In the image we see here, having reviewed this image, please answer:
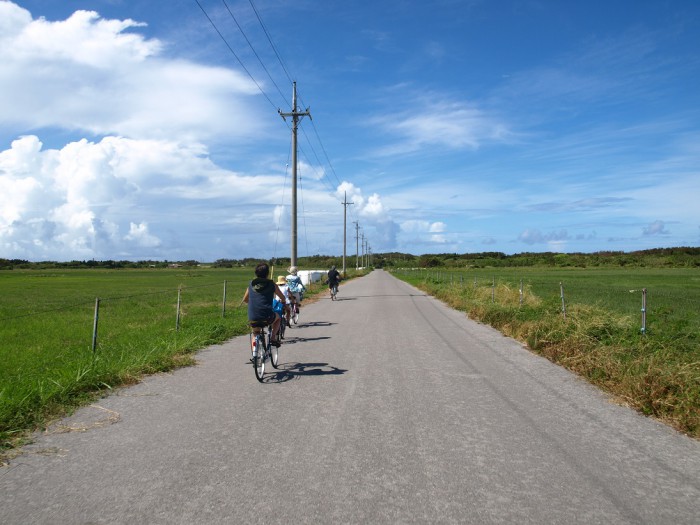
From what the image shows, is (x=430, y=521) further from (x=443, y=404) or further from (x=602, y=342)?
(x=602, y=342)

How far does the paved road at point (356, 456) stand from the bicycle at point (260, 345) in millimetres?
235

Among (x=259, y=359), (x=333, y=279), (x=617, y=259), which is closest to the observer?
(x=259, y=359)

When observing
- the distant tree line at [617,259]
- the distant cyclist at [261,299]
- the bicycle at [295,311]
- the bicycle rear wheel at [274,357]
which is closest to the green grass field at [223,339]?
the bicycle at [295,311]

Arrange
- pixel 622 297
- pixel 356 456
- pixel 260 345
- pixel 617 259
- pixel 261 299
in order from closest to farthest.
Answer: pixel 356 456 → pixel 260 345 → pixel 261 299 → pixel 622 297 → pixel 617 259

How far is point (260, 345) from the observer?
777 centimetres

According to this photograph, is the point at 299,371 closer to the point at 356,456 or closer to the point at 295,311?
the point at 356,456

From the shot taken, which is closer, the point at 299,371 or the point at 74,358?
the point at 299,371

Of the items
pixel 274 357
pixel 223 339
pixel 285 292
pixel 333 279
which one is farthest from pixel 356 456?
pixel 333 279

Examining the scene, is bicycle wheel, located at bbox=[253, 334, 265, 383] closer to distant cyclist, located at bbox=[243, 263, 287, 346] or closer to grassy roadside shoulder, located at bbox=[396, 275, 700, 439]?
distant cyclist, located at bbox=[243, 263, 287, 346]

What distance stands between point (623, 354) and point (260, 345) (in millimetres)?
6052

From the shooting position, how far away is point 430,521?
3.39 metres

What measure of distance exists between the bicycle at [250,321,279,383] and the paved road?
235 mm

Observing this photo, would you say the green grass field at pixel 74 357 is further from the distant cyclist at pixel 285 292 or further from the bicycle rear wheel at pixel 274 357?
the distant cyclist at pixel 285 292

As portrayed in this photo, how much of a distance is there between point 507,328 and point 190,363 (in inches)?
333
